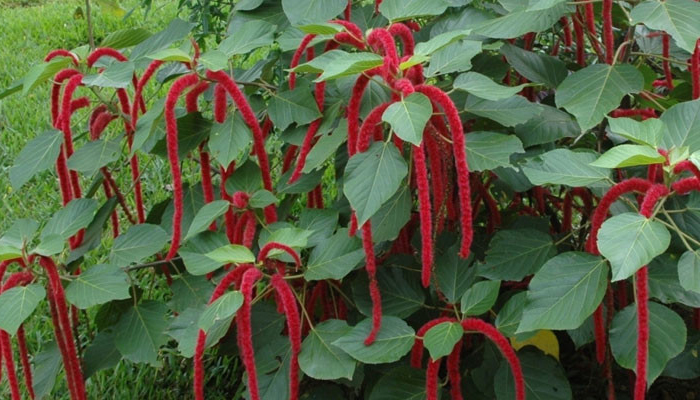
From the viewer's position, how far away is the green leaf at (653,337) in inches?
61.7

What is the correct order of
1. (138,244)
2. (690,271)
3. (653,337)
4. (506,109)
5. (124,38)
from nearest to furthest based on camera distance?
(690,271) < (653,337) < (506,109) < (138,244) < (124,38)

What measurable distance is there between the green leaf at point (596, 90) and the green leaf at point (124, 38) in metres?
1.02

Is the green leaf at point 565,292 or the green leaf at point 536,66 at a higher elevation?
the green leaf at point 536,66

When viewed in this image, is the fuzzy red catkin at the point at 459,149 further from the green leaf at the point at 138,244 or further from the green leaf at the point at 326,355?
the green leaf at the point at 138,244

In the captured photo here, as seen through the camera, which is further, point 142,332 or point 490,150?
point 142,332

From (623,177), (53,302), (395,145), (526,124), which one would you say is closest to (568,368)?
(623,177)

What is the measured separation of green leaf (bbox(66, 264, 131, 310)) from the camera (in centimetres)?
183

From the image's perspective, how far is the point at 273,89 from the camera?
207 cm

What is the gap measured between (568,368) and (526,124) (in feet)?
3.01

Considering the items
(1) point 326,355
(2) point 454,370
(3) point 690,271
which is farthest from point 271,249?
(3) point 690,271

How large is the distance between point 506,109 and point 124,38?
0.95 metres

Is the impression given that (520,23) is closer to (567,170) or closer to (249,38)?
(567,170)

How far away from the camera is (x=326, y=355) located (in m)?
1.75

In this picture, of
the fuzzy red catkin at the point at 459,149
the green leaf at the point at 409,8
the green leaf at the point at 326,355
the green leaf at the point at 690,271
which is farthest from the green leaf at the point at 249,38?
the green leaf at the point at 690,271
